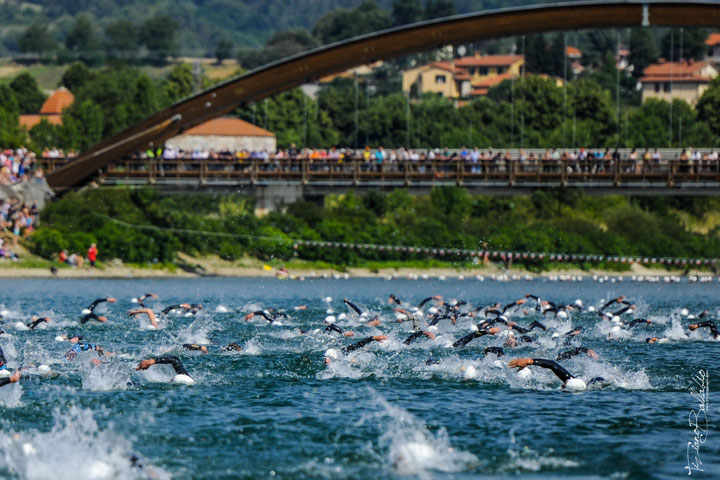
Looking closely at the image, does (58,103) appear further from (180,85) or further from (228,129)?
(228,129)

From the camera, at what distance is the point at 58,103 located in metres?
158

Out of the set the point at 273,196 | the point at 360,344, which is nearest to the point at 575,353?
the point at 360,344

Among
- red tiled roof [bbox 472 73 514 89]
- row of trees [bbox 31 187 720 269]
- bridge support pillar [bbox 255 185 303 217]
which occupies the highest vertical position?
red tiled roof [bbox 472 73 514 89]

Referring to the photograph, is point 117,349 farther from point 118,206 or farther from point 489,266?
point 489,266

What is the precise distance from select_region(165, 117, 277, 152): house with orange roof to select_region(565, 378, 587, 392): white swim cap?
7752 cm

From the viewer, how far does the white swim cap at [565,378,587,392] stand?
30.7m

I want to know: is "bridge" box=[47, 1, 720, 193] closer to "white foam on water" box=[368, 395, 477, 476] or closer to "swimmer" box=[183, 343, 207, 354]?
"swimmer" box=[183, 343, 207, 354]

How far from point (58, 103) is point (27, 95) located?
65.1 ft

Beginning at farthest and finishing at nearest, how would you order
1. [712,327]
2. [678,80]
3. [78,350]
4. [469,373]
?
[678,80]
[712,327]
[78,350]
[469,373]

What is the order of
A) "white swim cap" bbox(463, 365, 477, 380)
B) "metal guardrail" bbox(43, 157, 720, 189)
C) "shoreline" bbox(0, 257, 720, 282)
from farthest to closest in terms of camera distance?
"metal guardrail" bbox(43, 157, 720, 189), "shoreline" bbox(0, 257, 720, 282), "white swim cap" bbox(463, 365, 477, 380)

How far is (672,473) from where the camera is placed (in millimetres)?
22516

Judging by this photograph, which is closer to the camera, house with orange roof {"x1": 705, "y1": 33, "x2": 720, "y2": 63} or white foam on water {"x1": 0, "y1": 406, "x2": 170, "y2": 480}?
white foam on water {"x1": 0, "y1": 406, "x2": 170, "y2": 480}

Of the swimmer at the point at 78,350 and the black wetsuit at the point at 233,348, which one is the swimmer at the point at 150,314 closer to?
the black wetsuit at the point at 233,348

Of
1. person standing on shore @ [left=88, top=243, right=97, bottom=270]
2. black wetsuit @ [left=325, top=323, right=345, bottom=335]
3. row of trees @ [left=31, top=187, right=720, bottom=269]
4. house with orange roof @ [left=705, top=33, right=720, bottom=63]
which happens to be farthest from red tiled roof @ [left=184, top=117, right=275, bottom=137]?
house with orange roof @ [left=705, top=33, right=720, bottom=63]
